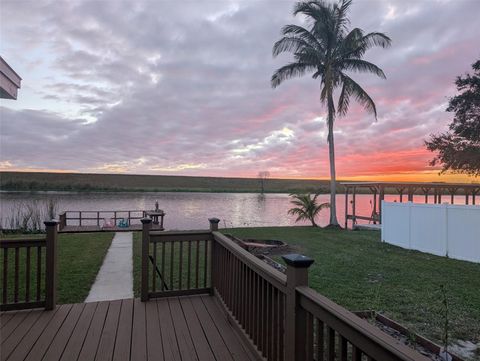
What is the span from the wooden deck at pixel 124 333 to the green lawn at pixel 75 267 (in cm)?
140

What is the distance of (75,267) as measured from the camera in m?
7.05

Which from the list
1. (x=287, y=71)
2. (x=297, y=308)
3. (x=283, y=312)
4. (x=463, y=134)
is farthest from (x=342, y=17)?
(x=297, y=308)

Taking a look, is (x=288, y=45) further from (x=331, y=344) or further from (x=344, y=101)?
(x=331, y=344)

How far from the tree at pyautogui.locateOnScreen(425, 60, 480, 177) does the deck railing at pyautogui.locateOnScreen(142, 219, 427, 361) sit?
55.7 ft

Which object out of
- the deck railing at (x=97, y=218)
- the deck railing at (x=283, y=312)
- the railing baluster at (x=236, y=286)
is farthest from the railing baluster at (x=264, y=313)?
the deck railing at (x=97, y=218)

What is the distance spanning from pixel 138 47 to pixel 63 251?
6.16 metres

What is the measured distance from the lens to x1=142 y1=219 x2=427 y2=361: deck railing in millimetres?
1340

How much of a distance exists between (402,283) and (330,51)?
12.6 metres

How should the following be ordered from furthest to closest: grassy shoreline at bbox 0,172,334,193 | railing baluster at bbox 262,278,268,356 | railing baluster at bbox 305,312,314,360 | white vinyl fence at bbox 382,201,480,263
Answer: grassy shoreline at bbox 0,172,334,193 < white vinyl fence at bbox 382,201,480,263 < railing baluster at bbox 262,278,268,356 < railing baluster at bbox 305,312,314,360

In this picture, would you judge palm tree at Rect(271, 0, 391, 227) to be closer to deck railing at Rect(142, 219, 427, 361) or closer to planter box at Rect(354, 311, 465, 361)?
planter box at Rect(354, 311, 465, 361)

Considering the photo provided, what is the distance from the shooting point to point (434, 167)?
1842 cm

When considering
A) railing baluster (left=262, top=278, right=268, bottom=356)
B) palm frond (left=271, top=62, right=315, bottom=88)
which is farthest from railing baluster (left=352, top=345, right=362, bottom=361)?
palm frond (left=271, top=62, right=315, bottom=88)

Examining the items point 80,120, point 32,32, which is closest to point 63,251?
point 32,32

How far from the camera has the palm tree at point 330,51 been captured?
→ 1499cm
